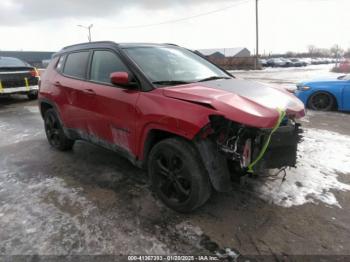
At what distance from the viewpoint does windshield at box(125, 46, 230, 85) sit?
3.23 metres

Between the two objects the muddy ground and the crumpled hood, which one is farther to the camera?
the muddy ground

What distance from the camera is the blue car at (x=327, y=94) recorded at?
298 inches

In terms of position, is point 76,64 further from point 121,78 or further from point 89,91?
point 121,78

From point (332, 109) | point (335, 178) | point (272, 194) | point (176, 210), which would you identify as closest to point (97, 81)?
point (176, 210)

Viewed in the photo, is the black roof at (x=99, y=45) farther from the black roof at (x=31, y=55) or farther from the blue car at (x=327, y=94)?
the black roof at (x=31, y=55)

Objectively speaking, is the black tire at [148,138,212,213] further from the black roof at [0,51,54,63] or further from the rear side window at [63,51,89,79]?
the black roof at [0,51,54,63]

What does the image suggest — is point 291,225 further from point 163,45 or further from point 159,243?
point 163,45

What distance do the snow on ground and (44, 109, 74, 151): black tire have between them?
10.5ft

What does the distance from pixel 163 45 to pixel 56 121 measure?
2280 millimetres

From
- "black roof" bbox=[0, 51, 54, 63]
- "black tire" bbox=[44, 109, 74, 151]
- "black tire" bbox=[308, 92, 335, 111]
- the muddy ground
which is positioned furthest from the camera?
"black roof" bbox=[0, 51, 54, 63]

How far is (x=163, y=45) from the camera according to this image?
4.05 meters

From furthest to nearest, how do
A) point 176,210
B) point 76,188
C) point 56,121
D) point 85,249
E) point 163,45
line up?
point 56,121
point 163,45
point 76,188
point 176,210
point 85,249

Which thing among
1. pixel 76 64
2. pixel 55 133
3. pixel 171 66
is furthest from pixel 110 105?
pixel 55 133

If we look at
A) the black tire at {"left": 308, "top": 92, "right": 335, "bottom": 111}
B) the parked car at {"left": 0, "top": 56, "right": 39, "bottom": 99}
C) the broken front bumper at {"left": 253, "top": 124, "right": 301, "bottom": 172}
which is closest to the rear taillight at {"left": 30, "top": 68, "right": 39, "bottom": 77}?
the parked car at {"left": 0, "top": 56, "right": 39, "bottom": 99}
